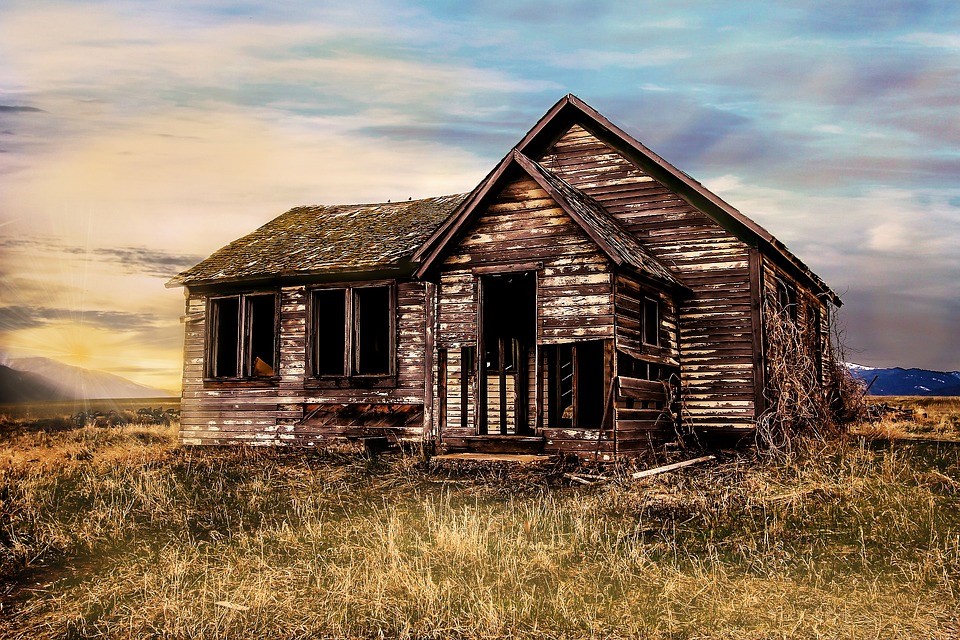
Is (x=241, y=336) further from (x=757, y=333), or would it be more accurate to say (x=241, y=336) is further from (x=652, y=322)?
(x=757, y=333)

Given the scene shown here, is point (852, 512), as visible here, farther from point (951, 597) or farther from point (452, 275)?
point (452, 275)

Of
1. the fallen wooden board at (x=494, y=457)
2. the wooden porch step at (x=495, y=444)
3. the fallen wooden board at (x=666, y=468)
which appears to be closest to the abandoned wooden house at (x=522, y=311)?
the wooden porch step at (x=495, y=444)

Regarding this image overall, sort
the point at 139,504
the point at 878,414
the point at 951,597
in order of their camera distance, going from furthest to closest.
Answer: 1. the point at 878,414
2. the point at 139,504
3. the point at 951,597

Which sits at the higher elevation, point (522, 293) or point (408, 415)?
point (522, 293)

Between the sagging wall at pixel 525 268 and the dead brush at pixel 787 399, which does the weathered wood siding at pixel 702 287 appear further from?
the sagging wall at pixel 525 268

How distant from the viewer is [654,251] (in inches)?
661

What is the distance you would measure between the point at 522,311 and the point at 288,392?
5378mm

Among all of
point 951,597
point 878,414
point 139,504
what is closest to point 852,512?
point 951,597

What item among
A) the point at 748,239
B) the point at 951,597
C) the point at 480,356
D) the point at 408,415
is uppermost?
the point at 748,239

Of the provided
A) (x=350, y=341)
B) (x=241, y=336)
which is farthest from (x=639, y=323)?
(x=241, y=336)

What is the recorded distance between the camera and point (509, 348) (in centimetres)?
1800

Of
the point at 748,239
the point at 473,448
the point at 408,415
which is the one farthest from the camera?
the point at 408,415

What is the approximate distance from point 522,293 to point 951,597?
37.2 feet

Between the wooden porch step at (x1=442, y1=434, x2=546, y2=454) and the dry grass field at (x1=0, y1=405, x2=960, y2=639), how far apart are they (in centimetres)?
37
